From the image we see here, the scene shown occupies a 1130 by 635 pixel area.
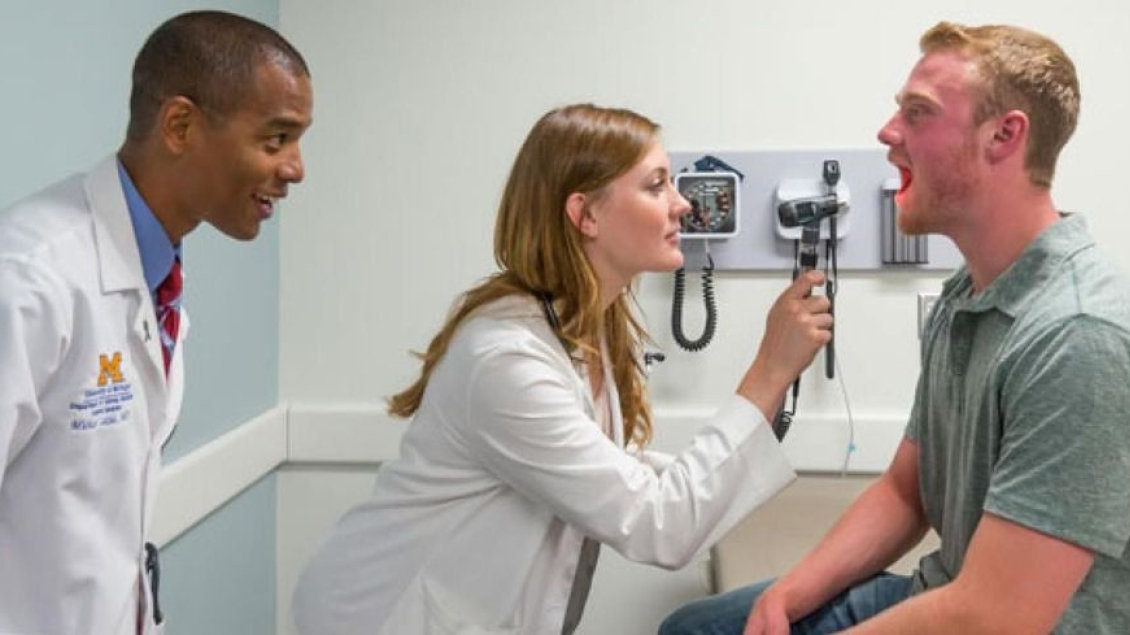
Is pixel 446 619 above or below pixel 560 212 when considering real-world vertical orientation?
below

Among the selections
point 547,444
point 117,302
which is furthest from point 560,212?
point 117,302

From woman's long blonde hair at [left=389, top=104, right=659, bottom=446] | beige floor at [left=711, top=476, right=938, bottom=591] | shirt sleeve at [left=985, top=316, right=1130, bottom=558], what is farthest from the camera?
beige floor at [left=711, top=476, right=938, bottom=591]

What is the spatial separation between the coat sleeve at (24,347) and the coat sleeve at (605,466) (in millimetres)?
611

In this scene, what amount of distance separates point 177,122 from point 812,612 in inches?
39.8

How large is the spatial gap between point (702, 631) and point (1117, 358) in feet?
2.24

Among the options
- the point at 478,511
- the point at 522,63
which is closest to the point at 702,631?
the point at 478,511

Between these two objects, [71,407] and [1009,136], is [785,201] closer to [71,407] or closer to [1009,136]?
[1009,136]

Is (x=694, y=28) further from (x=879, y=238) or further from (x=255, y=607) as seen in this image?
(x=255, y=607)

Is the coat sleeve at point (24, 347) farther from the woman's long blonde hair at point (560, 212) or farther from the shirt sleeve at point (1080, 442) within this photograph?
the shirt sleeve at point (1080, 442)

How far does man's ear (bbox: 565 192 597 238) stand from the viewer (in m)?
1.72

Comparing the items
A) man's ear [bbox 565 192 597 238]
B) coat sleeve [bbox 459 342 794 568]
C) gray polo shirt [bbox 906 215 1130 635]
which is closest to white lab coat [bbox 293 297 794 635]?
coat sleeve [bbox 459 342 794 568]

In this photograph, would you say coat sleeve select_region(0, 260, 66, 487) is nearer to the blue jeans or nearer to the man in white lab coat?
the man in white lab coat

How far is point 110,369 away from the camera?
3.99ft

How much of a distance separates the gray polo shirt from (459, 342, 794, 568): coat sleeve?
0.27 m
